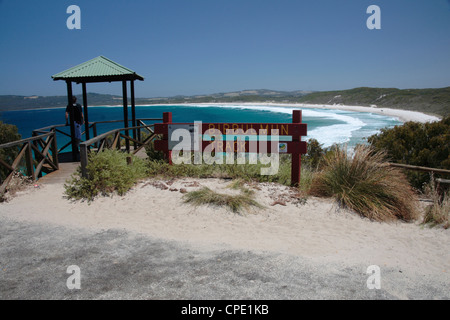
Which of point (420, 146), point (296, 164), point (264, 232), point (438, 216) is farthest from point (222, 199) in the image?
point (420, 146)

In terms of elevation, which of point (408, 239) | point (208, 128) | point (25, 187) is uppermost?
point (208, 128)

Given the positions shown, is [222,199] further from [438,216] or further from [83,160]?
[438,216]

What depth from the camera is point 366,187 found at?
6398 mm

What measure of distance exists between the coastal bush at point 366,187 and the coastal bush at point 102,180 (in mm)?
4007

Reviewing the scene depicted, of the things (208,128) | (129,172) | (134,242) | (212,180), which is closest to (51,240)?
(134,242)

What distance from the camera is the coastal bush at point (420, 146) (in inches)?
349

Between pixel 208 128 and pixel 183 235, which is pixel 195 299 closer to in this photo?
pixel 183 235

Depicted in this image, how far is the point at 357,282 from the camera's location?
3.56 meters

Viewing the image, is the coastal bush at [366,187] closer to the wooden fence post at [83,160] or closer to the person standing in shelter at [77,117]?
the wooden fence post at [83,160]

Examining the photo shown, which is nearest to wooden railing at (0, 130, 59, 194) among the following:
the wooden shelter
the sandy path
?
the sandy path

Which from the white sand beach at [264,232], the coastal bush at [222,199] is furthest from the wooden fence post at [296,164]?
the coastal bush at [222,199]

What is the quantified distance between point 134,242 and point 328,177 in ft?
14.1
